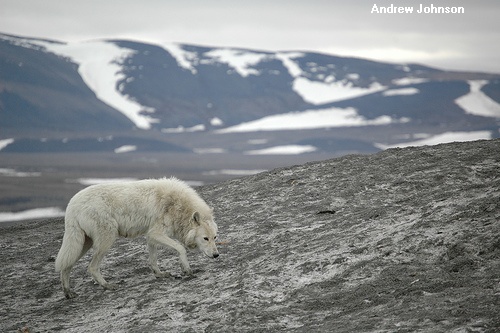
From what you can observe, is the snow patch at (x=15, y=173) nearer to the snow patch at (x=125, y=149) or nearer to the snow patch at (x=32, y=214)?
the snow patch at (x=32, y=214)

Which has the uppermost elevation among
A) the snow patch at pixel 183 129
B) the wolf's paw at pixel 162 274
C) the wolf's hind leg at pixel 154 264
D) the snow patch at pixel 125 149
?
the wolf's hind leg at pixel 154 264

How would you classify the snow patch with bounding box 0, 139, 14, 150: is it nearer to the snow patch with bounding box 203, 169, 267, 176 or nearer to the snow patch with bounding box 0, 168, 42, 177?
the snow patch with bounding box 0, 168, 42, 177

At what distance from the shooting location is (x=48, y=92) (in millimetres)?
186375

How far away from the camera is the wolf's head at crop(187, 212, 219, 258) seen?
1308cm

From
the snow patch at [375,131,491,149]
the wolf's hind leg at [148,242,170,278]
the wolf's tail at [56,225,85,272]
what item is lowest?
the snow patch at [375,131,491,149]

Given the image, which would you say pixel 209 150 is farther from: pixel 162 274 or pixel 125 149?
pixel 162 274

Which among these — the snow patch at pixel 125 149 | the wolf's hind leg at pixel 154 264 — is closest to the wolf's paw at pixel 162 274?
the wolf's hind leg at pixel 154 264

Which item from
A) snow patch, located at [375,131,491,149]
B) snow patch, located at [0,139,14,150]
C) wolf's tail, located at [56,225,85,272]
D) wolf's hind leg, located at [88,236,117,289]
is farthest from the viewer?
snow patch, located at [375,131,491,149]

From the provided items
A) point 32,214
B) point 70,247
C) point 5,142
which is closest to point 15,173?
point 32,214

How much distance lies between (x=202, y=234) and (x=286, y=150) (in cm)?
14816

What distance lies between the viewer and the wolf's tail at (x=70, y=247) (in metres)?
12.6

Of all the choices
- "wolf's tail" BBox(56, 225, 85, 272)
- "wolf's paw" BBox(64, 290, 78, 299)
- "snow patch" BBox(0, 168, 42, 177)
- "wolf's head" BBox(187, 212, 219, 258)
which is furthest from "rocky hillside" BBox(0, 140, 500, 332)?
"snow patch" BBox(0, 168, 42, 177)

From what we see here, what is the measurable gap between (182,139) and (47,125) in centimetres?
3051

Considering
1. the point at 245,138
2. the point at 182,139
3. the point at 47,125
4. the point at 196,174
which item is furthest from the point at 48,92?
the point at 196,174
